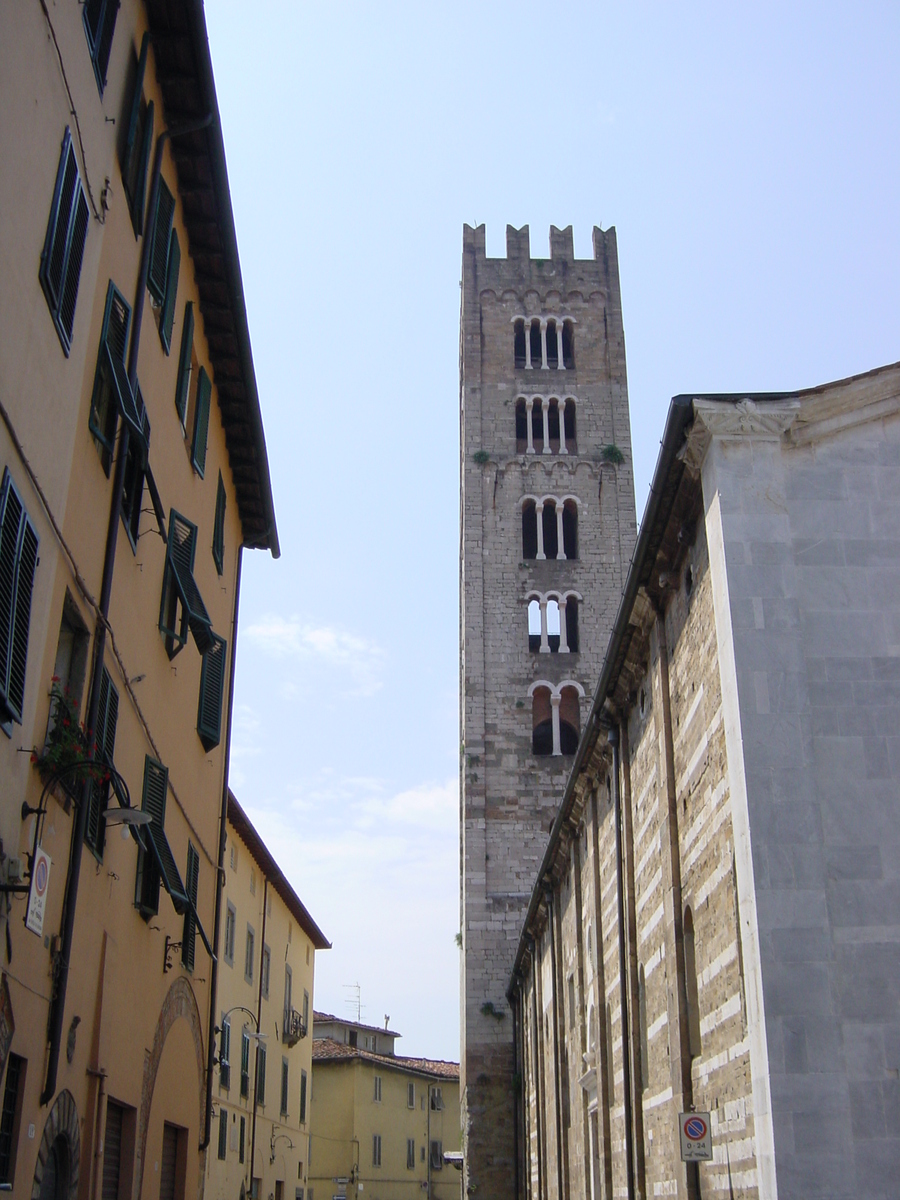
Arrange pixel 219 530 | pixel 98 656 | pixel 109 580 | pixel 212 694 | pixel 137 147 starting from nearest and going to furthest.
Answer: pixel 98 656 < pixel 109 580 < pixel 137 147 < pixel 212 694 < pixel 219 530

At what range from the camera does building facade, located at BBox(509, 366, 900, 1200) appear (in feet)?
29.7

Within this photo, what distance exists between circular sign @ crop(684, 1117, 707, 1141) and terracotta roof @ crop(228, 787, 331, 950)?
37.3 ft

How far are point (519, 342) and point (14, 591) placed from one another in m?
39.3

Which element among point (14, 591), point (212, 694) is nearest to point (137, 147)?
point (14, 591)

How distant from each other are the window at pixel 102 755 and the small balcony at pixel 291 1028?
2372cm

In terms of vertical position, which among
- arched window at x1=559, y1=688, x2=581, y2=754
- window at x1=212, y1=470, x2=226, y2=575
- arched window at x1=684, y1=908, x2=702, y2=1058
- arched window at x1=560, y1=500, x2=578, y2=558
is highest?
arched window at x1=560, y1=500, x2=578, y2=558

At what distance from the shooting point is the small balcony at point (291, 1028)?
31.6m

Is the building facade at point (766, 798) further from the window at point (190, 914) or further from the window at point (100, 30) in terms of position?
the window at point (100, 30)

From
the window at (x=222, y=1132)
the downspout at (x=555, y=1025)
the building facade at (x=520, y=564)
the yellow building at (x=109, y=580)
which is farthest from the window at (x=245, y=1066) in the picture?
the yellow building at (x=109, y=580)

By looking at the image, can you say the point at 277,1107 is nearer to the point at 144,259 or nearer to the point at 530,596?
the point at 530,596

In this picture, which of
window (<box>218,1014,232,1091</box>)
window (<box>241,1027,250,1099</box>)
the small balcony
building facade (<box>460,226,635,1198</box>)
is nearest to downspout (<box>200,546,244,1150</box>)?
window (<box>218,1014,232,1091</box>)

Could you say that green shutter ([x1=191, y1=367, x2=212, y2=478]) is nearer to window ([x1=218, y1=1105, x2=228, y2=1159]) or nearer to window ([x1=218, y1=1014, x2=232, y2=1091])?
window ([x1=218, y1=1014, x2=232, y2=1091])

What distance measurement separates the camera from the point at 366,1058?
48.2 meters

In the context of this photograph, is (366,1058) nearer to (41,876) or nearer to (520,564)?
(520,564)
